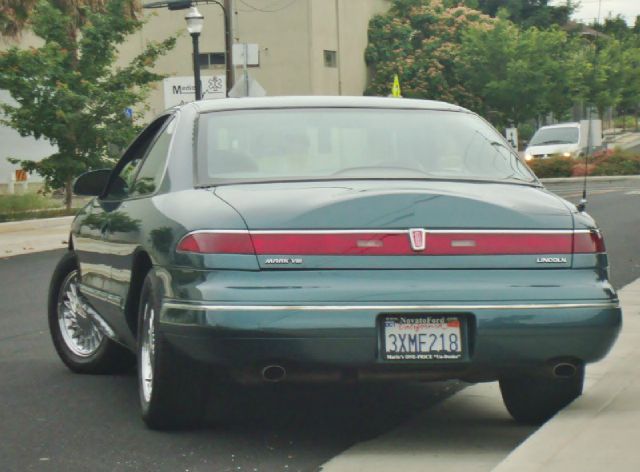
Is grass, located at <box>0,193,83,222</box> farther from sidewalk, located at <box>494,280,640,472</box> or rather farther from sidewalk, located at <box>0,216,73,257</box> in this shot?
sidewalk, located at <box>494,280,640,472</box>

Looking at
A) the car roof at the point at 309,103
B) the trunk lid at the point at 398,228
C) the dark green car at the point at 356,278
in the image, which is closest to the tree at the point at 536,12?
the car roof at the point at 309,103

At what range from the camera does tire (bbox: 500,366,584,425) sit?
22.4ft

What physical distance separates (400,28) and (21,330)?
51.1m

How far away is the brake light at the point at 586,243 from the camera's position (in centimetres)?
634

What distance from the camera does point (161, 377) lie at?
6363 mm

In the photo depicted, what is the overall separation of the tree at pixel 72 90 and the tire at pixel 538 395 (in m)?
20.5

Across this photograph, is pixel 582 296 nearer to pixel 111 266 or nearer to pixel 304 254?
pixel 304 254

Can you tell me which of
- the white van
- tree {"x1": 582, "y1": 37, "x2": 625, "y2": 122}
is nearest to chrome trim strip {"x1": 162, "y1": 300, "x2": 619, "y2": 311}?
→ the white van

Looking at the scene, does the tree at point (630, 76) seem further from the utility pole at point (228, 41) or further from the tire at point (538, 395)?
the tire at point (538, 395)

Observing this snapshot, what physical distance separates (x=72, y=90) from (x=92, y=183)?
1961cm

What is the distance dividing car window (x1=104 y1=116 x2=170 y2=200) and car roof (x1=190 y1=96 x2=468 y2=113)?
51cm

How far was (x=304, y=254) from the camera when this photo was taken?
19.9 ft

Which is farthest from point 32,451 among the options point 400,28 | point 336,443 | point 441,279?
point 400,28

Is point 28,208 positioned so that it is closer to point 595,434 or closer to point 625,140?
point 595,434
